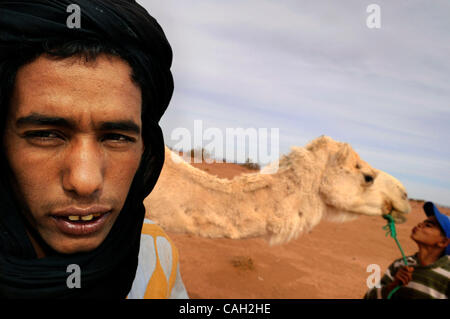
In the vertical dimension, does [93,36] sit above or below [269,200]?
above

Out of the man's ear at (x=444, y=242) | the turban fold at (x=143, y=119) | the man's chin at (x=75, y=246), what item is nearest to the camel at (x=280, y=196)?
the man's ear at (x=444, y=242)

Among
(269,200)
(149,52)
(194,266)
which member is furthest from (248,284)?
(149,52)

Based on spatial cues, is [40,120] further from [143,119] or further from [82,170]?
[143,119]

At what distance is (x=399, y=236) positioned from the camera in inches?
496

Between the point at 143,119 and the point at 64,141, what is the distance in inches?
12.2

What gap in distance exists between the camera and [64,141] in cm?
74

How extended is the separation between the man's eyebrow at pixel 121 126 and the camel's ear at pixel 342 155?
3.31 meters

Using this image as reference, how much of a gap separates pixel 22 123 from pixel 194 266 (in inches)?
A: 244

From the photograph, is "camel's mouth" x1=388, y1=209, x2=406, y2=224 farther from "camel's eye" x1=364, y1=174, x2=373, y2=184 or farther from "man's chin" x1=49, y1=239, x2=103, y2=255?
"man's chin" x1=49, y1=239, x2=103, y2=255

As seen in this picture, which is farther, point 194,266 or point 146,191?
point 194,266

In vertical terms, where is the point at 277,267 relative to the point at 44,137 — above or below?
below

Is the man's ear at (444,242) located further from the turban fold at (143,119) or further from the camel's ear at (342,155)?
the turban fold at (143,119)

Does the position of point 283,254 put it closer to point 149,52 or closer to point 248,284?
point 248,284

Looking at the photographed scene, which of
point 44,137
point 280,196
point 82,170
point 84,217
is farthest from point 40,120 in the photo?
point 280,196
